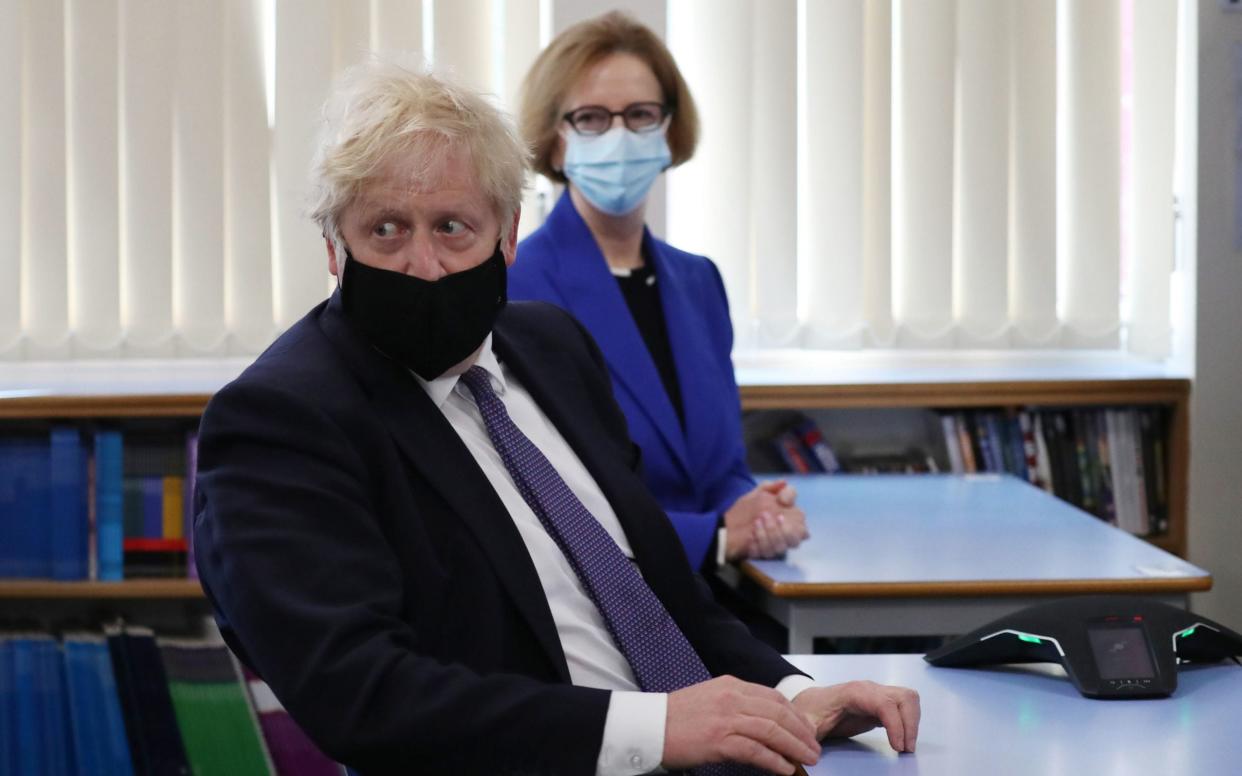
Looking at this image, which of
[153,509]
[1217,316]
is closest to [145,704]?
[153,509]

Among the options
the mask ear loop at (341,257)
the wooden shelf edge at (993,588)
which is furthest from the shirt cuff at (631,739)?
the wooden shelf edge at (993,588)

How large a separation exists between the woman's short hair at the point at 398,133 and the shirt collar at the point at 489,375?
166 millimetres

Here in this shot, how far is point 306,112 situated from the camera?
3.41 metres

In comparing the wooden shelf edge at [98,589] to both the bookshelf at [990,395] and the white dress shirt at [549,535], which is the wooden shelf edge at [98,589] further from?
the white dress shirt at [549,535]

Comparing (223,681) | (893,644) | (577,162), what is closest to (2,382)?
(223,681)

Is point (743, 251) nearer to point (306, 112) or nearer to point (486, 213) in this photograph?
point (306, 112)

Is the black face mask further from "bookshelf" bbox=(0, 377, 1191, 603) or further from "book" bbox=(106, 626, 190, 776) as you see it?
"book" bbox=(106, 626, 190, 776)

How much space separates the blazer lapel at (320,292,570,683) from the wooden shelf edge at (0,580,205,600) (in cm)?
176

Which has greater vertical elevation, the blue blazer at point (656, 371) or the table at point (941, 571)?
the blue blazer at point (656, 371)

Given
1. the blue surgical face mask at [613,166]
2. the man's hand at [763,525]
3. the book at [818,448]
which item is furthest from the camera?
Result: the book at [818,448]

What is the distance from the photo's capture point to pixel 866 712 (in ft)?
4.58

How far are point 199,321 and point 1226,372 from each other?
2.51m

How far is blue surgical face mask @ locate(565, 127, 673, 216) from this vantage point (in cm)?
266

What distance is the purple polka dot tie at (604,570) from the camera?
1.58 metres
